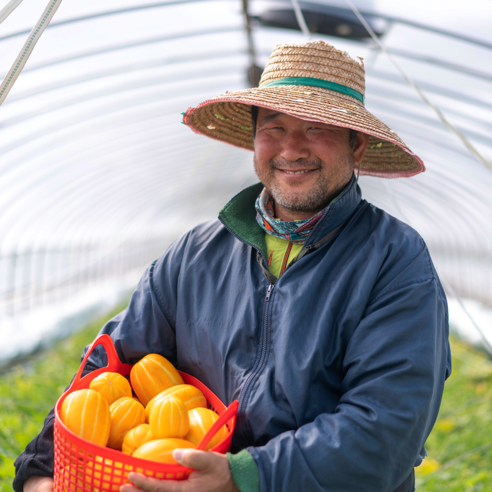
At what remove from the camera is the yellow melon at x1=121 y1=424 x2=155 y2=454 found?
4.94 feet

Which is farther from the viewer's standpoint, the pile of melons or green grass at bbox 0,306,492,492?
green grass at bbox 0,306,492,492

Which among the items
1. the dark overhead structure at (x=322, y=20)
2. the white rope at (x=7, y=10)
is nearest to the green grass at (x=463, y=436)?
the white rope at (x=7, y=10)

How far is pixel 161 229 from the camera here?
1952 cm

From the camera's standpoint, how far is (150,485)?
1.32m

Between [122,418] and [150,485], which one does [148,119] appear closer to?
[122,418]

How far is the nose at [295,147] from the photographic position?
194 centimetres

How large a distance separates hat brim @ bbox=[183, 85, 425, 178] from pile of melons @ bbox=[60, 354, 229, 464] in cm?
106

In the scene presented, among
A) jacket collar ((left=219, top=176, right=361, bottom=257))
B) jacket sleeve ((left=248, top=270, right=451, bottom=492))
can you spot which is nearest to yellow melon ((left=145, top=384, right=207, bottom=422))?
jacket sleeve ((left=248, top=270, right=451, bottom=492))

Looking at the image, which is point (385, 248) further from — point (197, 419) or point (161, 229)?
point (161, 229)

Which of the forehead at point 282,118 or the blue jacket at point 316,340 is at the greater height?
the forehead at point 282,118

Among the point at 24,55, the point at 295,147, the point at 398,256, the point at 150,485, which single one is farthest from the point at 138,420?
the point at 24,55

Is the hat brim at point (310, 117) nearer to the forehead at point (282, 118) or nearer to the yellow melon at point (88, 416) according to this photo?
the forehead at point (282, 118)

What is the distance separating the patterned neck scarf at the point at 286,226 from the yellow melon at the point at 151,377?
644 millimetres

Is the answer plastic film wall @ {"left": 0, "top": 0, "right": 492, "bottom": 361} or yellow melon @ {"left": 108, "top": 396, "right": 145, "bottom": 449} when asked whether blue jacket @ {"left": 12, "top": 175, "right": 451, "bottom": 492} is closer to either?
yellow melon @ {"left": 108, "top": 396, "right": 145, "bottom": 449}
